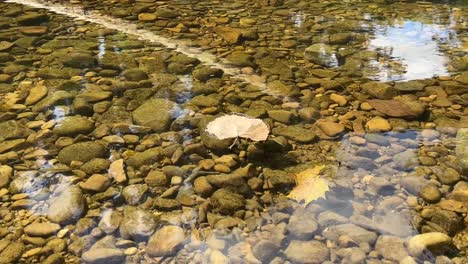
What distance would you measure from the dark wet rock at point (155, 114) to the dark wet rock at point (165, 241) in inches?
46.0

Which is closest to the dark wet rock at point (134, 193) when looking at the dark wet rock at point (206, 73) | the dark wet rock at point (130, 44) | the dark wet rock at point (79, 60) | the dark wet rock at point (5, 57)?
the dark wet rock at point (206, 73)

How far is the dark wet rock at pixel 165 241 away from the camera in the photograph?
239 centimetres

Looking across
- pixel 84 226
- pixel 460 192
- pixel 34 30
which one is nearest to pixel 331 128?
pixel 460 192

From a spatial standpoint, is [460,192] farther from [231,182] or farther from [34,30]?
[34,30]

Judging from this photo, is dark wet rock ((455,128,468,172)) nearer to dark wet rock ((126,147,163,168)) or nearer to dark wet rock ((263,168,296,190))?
dark wet rock ((263,168,296,190))

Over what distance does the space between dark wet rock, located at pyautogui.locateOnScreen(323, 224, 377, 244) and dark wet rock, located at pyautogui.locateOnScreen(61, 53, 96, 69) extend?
3.31 meters

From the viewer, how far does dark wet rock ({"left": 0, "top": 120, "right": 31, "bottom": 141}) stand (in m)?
3.43

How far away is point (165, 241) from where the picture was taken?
96.7 inches

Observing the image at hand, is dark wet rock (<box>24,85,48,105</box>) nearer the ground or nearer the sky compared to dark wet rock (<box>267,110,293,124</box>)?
nearer the sky

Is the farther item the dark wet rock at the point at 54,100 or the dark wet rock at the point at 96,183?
the dark wet rock at the point at 54,100

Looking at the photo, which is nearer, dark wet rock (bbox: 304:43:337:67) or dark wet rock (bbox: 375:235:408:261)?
dark wet rock (bbox: 375:235:408:261)

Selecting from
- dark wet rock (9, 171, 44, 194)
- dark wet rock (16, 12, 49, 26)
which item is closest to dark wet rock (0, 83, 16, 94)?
dark wet rock (9, 171, 44, 194)

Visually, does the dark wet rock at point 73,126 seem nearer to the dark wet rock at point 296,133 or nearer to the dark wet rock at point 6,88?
the dark wet rock at point 6,88

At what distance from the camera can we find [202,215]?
8.72 ft
